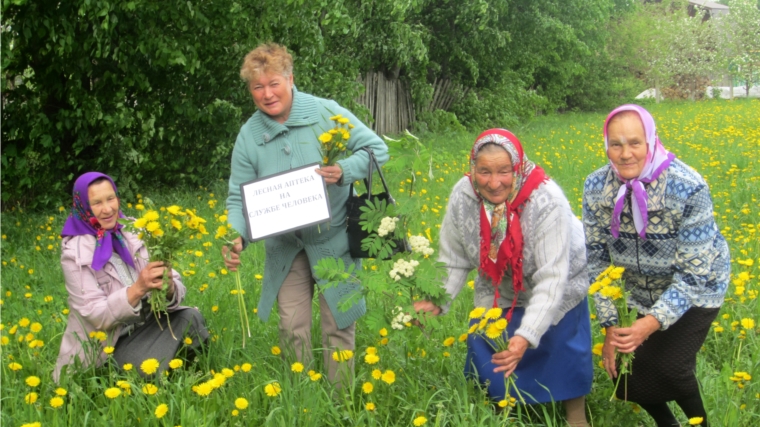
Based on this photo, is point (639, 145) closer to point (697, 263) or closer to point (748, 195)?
point (697, 263)

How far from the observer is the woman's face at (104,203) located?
3.08m

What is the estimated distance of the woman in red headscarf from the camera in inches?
99.5

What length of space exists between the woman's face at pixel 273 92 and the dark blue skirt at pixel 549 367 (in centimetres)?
120

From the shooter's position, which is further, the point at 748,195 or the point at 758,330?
the point at 748,195

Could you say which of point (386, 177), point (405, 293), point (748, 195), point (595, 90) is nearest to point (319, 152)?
point (386, 177)

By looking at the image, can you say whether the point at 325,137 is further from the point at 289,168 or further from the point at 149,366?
the point at 149,366

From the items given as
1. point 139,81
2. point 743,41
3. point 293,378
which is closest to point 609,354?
point 293,378

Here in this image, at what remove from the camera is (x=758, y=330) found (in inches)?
130

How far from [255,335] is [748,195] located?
4.65m

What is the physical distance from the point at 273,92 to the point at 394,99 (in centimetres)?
1206

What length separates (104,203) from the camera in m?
3.10

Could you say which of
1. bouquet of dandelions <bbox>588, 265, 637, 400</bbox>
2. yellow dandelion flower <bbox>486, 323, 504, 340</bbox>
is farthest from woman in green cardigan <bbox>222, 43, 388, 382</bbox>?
bouquet of dandelions <bbox>588, 265, 637, 400</bbox>

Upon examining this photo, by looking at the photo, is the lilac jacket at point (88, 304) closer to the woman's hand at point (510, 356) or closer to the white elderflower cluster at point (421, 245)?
the white elderflower cluster at point (421, 245)

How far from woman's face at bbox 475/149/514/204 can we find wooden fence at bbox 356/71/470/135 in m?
11.3
